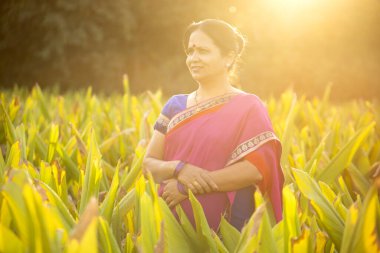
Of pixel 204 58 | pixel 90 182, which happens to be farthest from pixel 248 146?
pixel 90 182

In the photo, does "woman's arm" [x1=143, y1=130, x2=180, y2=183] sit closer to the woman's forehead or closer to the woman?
the woman

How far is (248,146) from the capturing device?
3.58ft

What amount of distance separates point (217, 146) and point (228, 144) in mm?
27

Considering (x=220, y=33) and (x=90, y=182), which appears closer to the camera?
(x=90, y=182)

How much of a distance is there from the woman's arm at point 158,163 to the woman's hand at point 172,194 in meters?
0.03

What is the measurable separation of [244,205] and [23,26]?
668 cm

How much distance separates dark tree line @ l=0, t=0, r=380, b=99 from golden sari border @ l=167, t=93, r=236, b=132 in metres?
5.81

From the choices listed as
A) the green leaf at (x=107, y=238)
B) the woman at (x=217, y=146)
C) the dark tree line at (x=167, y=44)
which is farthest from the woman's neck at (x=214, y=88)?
the dark tree line at (x=167, y=44)

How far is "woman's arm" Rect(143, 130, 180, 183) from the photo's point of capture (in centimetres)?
113

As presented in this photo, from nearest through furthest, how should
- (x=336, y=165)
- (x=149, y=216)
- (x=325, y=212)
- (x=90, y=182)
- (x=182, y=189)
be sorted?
(x=149, y=216) → (x=325, y=212) → (x=90, y=182) → (x=182, y=189) → (x=336, y=165)

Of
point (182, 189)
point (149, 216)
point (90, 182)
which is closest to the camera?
point (149, 216)

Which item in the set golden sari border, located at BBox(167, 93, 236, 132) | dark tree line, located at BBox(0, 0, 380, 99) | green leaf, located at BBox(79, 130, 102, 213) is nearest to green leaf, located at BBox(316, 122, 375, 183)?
golden sari border, located at BBox(167, 93, 236, 132)

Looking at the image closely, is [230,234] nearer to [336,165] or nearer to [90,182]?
[90,182]

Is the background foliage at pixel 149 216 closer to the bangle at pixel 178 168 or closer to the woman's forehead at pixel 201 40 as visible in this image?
the bangle at pixel 178 168
